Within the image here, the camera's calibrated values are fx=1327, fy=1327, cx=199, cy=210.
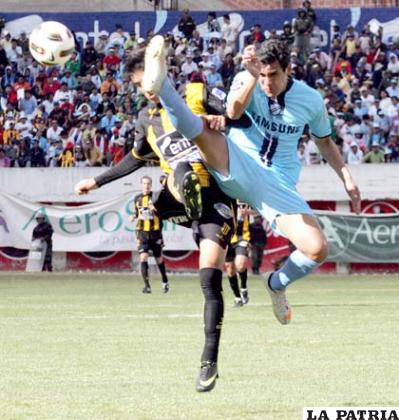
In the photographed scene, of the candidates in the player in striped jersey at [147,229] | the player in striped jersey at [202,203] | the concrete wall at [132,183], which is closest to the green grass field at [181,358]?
the player in striped jersey at [202,203]

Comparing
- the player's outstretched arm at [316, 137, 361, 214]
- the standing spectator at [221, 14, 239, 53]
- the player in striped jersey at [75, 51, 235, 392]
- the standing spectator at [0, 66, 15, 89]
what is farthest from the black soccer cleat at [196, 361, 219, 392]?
the standing spectator at [221, 14, 239, 53]

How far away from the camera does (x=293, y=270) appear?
976cm

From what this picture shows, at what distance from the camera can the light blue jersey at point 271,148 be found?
930cm

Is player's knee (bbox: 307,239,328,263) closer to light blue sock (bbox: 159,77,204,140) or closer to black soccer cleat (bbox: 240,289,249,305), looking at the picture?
light blue sock (bbox: 159,77,204,140)

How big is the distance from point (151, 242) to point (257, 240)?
713 cm

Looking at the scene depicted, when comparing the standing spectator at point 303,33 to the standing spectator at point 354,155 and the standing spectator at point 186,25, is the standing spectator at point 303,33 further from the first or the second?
the standing spectator at point 354,155

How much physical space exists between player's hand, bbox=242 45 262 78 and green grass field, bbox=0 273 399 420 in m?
2.17

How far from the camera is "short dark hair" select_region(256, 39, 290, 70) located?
30.4ft

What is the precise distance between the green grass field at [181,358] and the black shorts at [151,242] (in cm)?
256

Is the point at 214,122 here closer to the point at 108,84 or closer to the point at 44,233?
the point at 44,233

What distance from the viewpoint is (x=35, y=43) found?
15.1 m

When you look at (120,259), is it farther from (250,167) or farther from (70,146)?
(250,167)

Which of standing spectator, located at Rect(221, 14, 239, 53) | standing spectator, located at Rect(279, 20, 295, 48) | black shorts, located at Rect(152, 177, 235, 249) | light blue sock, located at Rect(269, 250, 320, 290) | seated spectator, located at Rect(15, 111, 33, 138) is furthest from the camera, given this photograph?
standing spectator, located at Rect(221, 14, 239, 53)

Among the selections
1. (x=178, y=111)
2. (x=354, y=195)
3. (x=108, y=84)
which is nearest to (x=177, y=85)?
(x=108, y=84)
